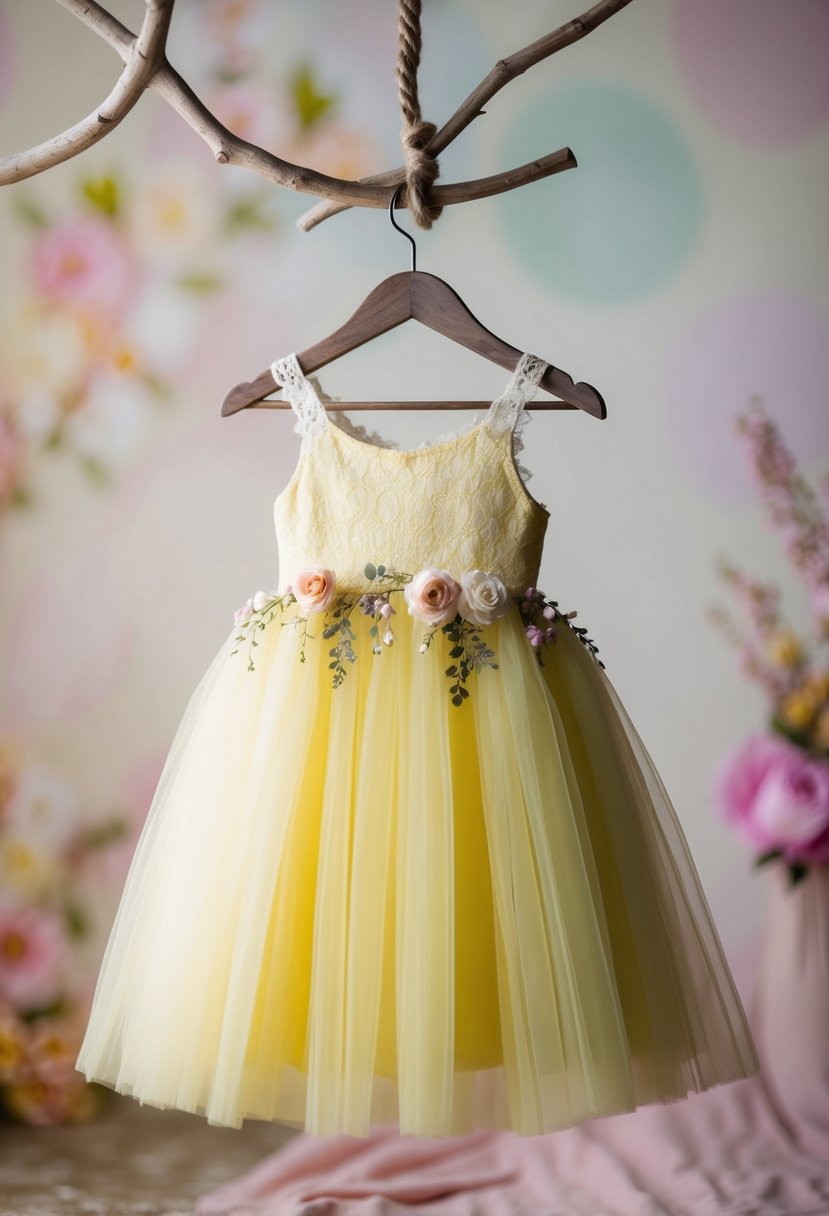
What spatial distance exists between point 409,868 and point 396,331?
163 cm

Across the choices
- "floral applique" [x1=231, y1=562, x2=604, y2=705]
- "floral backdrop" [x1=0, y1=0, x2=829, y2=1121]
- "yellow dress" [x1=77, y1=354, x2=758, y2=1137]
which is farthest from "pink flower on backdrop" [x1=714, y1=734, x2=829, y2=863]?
"floral applique" [x1=231, y1=562, x2=604, y2=705]

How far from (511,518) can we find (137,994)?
2.39ft

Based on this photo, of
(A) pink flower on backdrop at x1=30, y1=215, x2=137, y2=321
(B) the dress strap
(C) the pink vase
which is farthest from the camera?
(A) pink flower on backdrop at x1=30, y1=215, x2=137, y2=321

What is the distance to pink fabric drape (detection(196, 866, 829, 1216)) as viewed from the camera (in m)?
1.99

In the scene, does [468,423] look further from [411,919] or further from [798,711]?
[798,711]

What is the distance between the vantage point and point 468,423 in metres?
1.50

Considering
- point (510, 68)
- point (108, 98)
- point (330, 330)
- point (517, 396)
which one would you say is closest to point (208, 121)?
point (108, 98)

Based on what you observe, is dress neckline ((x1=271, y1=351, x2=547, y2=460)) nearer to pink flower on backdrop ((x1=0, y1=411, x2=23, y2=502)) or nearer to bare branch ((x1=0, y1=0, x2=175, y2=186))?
bare branch ((x1=0, y1=0, x2=175, y2=186))

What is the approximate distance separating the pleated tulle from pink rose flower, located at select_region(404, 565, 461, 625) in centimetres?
4

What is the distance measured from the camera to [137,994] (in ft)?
4.39

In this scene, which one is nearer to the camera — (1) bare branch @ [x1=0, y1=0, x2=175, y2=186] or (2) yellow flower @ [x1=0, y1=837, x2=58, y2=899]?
(1) bare branch @ [x1=0, y1=0, x2=175, y2=186]

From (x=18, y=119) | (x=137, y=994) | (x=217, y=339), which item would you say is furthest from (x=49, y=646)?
(x=137, y=994)

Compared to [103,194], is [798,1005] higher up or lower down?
lower down

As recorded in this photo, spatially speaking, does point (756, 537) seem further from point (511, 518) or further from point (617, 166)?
point (511, 518)
